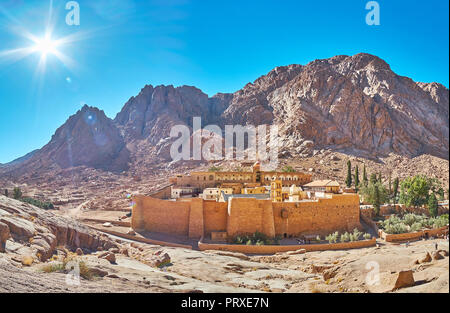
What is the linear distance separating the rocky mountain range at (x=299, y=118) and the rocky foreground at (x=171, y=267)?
50550mm

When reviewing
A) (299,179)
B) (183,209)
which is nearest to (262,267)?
(183,209)

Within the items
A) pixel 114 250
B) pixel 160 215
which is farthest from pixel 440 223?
pixel 114 250

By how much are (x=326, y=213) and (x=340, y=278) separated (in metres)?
14.6

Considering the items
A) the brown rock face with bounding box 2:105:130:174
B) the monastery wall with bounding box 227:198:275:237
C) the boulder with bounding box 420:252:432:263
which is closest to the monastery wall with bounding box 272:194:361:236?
the monastery wall with bounding box 227:198:275:237

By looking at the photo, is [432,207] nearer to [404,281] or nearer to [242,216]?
[242,216]

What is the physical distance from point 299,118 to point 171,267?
64.0m

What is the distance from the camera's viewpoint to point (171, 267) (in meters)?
12.1

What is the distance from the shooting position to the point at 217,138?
76.9 metres

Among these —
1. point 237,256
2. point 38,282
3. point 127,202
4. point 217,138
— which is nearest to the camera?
point 38,282

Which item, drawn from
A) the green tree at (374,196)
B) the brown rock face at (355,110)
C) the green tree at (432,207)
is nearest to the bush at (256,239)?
the green tree at (374,196)

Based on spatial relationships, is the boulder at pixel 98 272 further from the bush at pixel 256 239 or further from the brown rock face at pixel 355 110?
the brown rock face at pixel 355 110

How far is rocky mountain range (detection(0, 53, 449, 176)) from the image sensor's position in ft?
222

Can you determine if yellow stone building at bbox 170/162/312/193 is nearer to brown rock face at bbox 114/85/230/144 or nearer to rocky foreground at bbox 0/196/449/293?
rocky foreground at bbox 0/196/449/293
